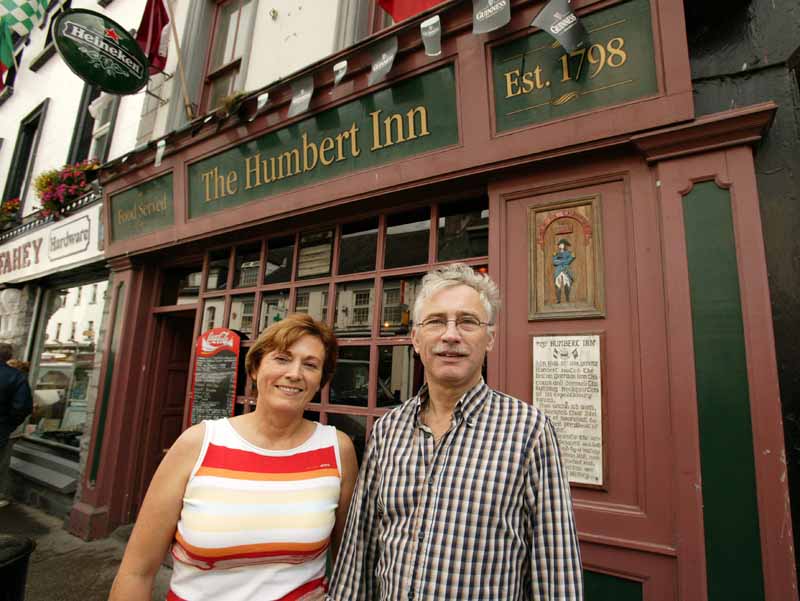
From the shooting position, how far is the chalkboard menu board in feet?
13.1

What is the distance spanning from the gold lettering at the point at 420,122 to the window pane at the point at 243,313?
2169 mm

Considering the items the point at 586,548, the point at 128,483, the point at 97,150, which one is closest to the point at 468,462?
the point at 586,548

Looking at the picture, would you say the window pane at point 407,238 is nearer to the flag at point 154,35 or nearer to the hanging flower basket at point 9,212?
the flag at point 154,35

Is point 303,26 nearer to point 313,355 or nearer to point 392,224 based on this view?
point 392,224

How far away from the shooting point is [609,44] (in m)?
2.36

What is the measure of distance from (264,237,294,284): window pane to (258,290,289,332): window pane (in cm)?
13

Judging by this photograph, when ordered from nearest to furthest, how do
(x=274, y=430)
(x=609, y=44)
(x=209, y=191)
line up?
1. (x=274, y=430)
2. (x=609, y=44)
3. (x=209, y=191)

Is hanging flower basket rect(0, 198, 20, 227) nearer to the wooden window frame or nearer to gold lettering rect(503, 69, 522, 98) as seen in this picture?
the wooden window frame

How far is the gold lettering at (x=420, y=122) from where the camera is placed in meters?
2.99

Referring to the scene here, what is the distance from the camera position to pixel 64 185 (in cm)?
596

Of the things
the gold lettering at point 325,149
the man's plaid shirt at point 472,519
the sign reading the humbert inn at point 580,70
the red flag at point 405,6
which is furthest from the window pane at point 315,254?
the man's plaid shirt at point 472,519

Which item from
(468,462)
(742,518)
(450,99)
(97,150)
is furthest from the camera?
(97,150)

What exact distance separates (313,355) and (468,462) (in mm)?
707

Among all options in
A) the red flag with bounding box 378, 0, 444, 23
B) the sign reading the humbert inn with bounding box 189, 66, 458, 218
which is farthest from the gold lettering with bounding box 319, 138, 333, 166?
the red flag with bounding box 378, 0, 444, 23
